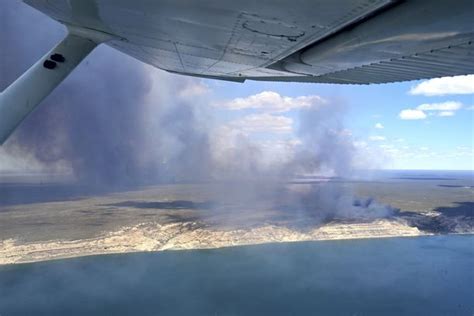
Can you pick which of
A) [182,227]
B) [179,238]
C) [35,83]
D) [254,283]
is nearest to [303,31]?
[35,83]

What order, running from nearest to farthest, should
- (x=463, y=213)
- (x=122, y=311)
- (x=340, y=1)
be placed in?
(x=340, y=1) < (x=122, y=311) < (x=463, y=213)

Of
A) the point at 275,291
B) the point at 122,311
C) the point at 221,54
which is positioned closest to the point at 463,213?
the point at 275,291

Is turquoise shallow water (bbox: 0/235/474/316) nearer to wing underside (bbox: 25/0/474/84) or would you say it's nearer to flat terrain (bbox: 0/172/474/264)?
flat terrain (bbox: 0/172/474/264)

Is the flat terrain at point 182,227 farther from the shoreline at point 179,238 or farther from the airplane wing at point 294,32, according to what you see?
the airplane wing at point 294,32

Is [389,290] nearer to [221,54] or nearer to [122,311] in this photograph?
[122,311]

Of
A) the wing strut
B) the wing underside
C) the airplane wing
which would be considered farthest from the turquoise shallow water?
the wing underside

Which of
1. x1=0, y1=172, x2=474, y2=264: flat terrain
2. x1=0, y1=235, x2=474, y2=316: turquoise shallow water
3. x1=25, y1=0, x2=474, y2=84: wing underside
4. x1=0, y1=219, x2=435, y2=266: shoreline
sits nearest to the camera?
x1=25, y1=0, x2=474, y2=84: wing underside

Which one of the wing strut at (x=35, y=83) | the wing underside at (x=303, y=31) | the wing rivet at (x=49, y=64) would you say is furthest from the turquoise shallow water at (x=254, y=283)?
the wing underside at (x=303, y=31)
